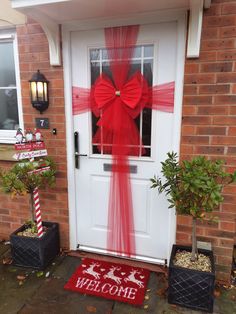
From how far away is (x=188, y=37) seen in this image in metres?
2.03

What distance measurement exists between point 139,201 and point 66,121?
1.09 m

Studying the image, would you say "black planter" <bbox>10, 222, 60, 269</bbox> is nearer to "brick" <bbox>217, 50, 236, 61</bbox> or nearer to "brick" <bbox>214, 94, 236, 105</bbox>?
"brick" <bbox>214, 94, 236, 105</bbox>

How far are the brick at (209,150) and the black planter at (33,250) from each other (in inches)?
66.1

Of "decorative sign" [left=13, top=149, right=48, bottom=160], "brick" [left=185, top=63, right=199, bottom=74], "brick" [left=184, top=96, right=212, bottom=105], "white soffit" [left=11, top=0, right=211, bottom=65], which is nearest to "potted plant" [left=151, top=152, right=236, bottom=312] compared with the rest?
"brick" [left=184, top=96, right=212, bottom=105]

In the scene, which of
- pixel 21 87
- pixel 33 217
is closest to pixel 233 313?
pixel 33 217

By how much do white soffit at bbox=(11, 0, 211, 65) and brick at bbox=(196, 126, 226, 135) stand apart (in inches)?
23.5

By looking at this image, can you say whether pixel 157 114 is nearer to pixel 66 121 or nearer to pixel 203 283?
pixel 66 121

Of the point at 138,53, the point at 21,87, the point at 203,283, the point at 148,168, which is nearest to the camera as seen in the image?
the point at 203,283

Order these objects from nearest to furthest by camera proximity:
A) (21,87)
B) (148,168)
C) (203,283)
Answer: (203,283) → (148,168) → (21,87)

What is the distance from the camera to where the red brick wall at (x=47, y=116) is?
247 cm

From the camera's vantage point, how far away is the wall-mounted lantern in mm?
2426

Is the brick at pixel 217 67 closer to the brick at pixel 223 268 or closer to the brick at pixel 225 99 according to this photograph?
the brick at pixel 225 99

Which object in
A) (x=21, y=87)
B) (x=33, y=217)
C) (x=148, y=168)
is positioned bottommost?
(x=33, y=217)

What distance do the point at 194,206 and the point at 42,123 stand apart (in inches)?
66.3
